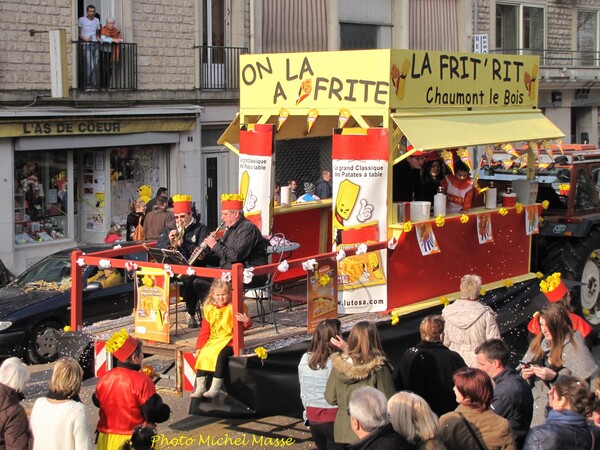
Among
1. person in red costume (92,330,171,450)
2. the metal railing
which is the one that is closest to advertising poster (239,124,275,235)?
person in red costume (92,330,171,450)

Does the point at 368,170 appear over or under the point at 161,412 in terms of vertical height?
over

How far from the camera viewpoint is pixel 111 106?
18703 millimetres

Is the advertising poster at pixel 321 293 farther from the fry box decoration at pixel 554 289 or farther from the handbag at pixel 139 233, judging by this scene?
the handbag at pixel 139 233

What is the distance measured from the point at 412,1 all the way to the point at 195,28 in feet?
26.2

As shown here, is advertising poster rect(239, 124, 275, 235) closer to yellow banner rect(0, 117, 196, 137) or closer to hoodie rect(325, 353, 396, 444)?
hoodie rect(325, 353, 396, 444)

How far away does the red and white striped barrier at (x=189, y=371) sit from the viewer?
25.7 feet

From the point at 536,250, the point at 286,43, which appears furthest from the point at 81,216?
the point at 536,250

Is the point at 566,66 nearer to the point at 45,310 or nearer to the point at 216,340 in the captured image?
the point at 45,310

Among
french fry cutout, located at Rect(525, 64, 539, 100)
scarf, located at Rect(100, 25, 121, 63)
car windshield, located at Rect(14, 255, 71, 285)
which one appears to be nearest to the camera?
french fry cutout, located at Rect(525, 64, 539, 100)

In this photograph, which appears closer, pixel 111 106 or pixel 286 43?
pixel 111 106

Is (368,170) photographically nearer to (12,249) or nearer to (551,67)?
(12,249)

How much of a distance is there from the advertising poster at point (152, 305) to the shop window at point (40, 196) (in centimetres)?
1009

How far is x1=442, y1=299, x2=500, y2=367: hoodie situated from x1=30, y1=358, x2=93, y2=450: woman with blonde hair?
3.40m

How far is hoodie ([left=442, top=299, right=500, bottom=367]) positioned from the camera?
786 cm
